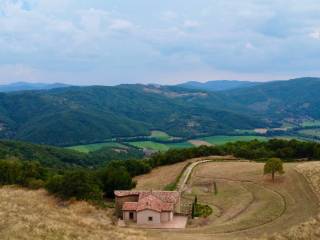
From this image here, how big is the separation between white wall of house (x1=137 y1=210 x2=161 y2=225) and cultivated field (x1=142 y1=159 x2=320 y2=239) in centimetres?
452

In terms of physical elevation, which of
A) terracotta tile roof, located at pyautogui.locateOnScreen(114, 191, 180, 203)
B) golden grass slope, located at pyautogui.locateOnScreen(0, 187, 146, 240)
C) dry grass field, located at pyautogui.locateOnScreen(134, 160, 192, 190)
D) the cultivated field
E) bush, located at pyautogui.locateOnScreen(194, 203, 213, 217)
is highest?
golden grass slope, located at pyautogui.locateOnScreen(0, 187, 146, 240)

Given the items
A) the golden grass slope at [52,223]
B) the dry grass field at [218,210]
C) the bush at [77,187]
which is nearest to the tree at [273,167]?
the dry grass field at [218,210]

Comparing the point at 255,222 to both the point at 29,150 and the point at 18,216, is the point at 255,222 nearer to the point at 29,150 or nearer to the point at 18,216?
the point at 18,216

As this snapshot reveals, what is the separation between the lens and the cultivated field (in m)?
53.0

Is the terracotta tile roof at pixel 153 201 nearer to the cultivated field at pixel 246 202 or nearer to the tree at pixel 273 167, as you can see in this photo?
the cultivated field at pixel 246 202

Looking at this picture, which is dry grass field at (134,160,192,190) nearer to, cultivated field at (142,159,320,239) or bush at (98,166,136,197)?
cultivated field at (142,159,320,239)

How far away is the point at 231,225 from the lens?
5588 cm

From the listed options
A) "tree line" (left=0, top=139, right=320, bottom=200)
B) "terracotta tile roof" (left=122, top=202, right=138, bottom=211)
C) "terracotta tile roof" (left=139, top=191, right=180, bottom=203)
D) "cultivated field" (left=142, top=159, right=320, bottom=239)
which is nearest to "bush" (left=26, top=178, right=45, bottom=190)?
"tree line" (left=0, top=139, right=320, bottom=200)

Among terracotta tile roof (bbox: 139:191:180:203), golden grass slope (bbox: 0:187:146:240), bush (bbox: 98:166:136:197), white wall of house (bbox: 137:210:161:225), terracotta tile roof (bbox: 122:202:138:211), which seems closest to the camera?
golden grass slope (bbox: 0:187:146:240)

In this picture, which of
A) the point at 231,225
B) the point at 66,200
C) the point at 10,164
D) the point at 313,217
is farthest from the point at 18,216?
the point at 10,164

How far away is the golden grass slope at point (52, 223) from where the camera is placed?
139ft

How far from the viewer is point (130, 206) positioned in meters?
63.4

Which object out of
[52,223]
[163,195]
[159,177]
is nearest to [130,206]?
[163,195]

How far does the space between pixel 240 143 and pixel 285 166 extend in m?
34.4
